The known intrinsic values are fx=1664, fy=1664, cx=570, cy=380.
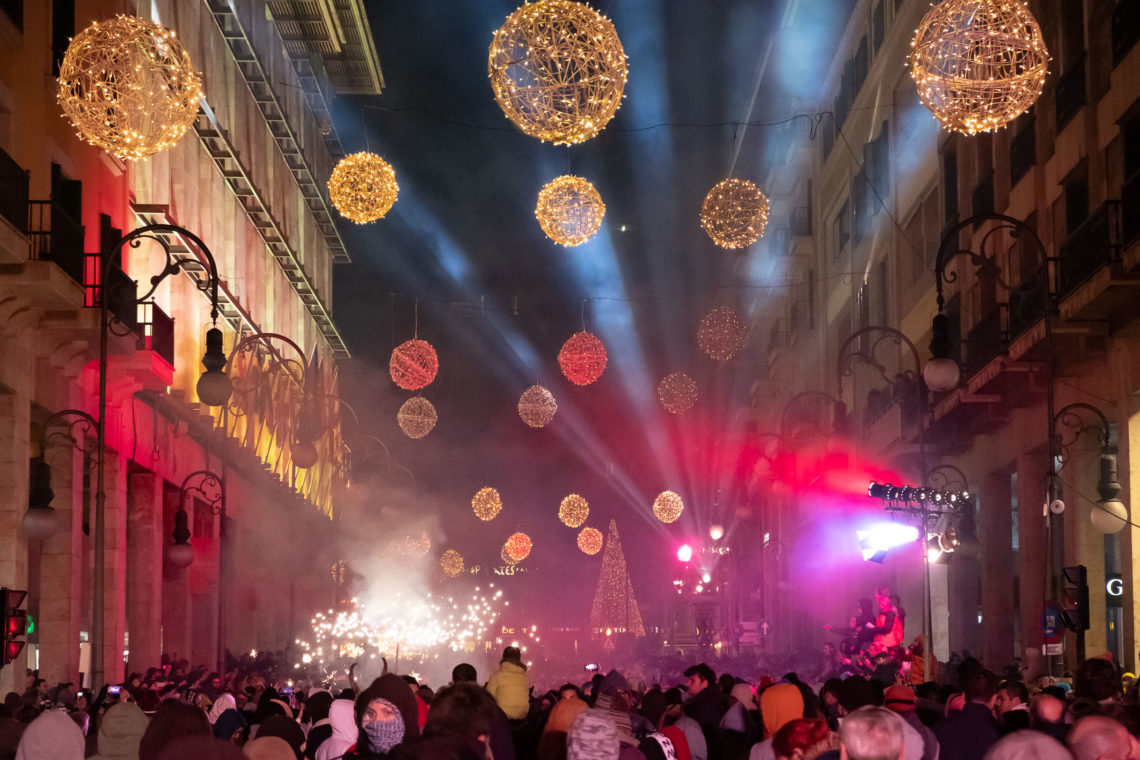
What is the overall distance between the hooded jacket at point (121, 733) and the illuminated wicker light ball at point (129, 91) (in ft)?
30.1

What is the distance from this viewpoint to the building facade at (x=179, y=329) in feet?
72.1

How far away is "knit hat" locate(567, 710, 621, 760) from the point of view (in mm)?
6980

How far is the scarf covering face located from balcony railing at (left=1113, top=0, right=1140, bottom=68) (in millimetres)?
15152

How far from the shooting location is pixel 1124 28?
19984mm

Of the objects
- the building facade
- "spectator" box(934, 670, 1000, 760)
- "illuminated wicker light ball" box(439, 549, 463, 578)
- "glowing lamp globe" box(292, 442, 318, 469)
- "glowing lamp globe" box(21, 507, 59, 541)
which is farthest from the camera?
"illuminated wicker light ball" box(439, 549, 463, 578)

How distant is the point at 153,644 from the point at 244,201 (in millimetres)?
12068

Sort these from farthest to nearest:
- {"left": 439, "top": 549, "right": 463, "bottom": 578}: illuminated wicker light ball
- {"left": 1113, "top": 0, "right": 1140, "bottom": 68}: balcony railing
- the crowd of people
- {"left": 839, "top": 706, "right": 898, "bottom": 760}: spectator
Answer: {"left": 439, "top": 549, "right": 463, "bottom": 578}: illuminated wicker light ball
{"left": 1113, "top": 0, "right": 1140, "bottom": 68}: balcony railing
the crowd of people
{"left": 839, "top": 706, "right": 898, "bottom": 760}: spectator

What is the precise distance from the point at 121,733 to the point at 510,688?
4452mm

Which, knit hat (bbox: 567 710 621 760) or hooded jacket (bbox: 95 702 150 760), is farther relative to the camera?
hooded jacket (bbox: 95 702 150 760)

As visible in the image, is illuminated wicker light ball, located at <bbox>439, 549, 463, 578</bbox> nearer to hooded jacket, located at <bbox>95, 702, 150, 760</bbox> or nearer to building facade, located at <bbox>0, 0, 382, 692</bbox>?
building facade, located at <bbox>0, 0, 382, 692</bbox>

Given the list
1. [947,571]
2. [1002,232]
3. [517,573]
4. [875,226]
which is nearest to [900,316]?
[875,226]

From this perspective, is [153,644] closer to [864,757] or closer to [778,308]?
[864,757]

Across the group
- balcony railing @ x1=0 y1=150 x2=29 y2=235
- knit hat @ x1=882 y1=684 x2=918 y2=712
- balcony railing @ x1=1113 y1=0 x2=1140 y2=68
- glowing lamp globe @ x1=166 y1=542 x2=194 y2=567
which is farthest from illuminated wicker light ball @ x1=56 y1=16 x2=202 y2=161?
balcony railing @ x1=1113 y1=0 x2=1140 y2=68

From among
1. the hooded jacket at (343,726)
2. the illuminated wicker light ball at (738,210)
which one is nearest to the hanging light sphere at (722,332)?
the illuminated wicker light ball at (738,210)
